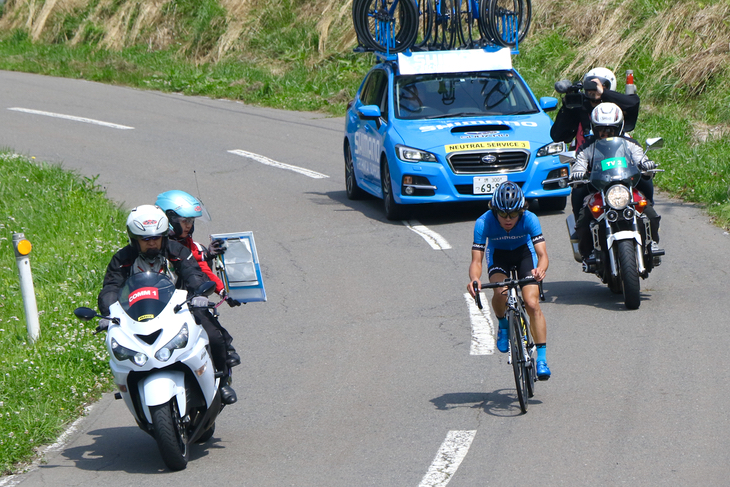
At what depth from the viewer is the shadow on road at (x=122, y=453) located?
7062mm

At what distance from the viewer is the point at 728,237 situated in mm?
12562

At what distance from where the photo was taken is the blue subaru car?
13797 mm

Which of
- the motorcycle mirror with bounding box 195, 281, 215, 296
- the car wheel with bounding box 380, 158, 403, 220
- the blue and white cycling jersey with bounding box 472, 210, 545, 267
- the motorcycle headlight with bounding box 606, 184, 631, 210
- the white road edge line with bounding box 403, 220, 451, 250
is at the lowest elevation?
the white road edge line with bounding box 403, 220, 451, 250

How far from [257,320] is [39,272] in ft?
10.0

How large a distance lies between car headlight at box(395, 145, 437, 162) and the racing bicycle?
20.5 ft

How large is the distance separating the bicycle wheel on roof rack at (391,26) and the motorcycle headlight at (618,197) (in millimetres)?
5888

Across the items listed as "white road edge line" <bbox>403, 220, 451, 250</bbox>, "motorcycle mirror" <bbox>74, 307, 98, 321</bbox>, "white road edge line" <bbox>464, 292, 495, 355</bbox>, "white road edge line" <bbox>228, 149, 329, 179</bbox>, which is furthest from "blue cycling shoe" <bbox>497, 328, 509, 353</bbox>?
"white road edge line" <bbox>228, 149, 329, 179</bbox>

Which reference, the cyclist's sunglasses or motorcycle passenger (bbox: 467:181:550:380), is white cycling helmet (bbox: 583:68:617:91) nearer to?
motorcycle passenger (bbox: 467:181:550:380)

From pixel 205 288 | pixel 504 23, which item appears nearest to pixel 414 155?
pixel 504 23

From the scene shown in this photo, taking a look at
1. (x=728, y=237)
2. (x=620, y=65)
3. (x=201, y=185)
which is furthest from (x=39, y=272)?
(x=620, y=65)

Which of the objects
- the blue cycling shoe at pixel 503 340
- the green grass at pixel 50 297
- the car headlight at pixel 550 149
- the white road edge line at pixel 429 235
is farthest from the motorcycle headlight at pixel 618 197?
the green grass at pixel 50 297

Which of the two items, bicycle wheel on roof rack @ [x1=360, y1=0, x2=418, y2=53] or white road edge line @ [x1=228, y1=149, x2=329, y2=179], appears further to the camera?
white road edge line @ [x1=228, y1=149, x2=329, y2=179]

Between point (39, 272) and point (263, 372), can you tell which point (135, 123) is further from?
point (263, 372)

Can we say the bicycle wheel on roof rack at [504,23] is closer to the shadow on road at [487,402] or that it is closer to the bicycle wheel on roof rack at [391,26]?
the bicycle wheel on roof rack at [391,26]
